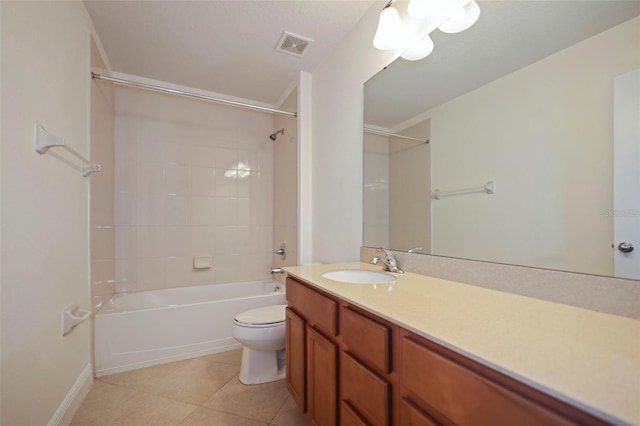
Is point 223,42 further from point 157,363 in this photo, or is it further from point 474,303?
point 157,363

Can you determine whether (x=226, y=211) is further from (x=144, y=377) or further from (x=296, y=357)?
(x=296, y=357)

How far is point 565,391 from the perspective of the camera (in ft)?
1.27

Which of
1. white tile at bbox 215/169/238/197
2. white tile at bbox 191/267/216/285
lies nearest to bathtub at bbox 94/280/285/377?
white tile at bbox 191/267/216/285

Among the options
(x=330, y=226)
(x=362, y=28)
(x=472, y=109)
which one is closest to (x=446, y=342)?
(x=472, y=109)

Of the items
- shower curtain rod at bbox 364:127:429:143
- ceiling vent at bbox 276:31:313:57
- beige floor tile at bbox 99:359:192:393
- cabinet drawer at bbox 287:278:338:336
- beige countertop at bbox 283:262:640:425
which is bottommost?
beige floor tile at bbox 99:359:192:393

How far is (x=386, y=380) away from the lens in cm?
75

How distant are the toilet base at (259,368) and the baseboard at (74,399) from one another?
2.91 ft

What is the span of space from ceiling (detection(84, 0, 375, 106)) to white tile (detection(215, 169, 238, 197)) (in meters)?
0.89

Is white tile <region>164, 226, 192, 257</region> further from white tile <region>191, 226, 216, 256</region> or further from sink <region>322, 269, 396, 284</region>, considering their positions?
sink <region>322, 269, 396, 284</region>

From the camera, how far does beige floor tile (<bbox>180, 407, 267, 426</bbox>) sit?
138 cm

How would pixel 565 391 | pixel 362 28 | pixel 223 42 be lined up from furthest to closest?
pixel 223 42 → pixel 362 28 → pixel 565 391

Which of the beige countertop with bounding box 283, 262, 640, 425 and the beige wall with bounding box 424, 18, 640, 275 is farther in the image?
the beige wall with bounding box 424, 18, 640, 275

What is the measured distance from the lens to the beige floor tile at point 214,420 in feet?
4.53

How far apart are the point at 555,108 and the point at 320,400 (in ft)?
4.51
